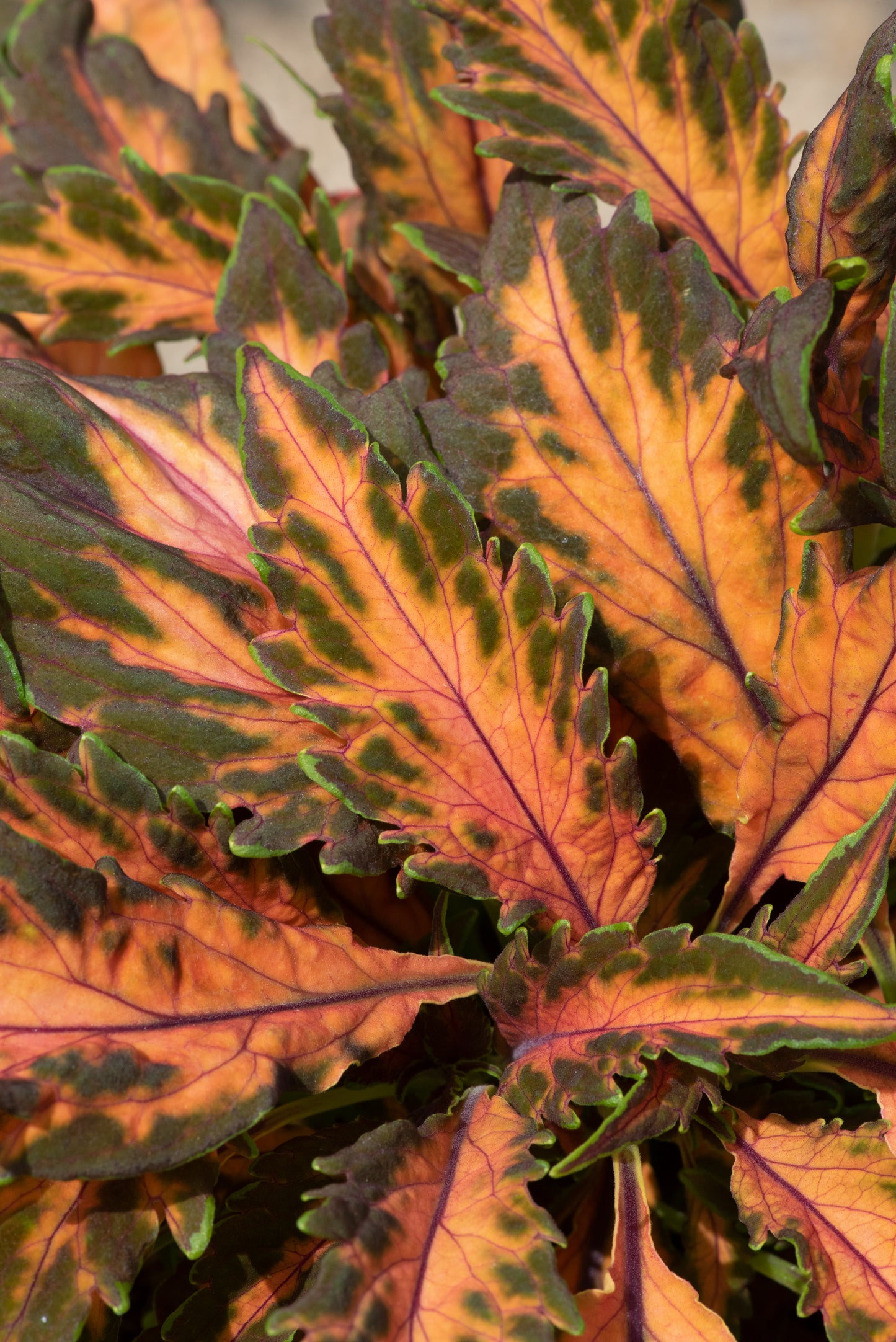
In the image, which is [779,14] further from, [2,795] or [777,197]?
[2,795]

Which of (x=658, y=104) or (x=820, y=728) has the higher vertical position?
(x=658, y=104)

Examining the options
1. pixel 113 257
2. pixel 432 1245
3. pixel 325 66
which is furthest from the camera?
pixel 325 66

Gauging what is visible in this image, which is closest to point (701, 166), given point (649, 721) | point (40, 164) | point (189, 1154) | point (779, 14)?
point (649, 721)

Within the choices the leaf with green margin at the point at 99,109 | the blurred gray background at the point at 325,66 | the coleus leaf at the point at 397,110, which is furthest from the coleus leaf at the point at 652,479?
the blurred gray background at the point at 325,66

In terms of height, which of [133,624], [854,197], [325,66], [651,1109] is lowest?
[651,1109]

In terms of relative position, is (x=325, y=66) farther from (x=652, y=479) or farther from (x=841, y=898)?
(x=841, y=898)

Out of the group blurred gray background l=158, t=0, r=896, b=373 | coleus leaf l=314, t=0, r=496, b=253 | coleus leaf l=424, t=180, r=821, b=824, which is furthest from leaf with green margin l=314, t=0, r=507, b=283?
blurred gray background l=158, t=0, r=896, b=373

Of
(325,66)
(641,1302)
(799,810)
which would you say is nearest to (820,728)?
(799,810)
